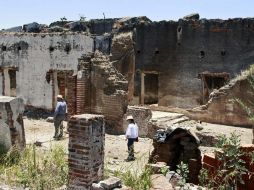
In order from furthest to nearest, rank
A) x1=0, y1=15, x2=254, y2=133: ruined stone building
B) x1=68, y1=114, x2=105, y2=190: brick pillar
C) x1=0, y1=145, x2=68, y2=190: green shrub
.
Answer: x1=0, y1=15, x2=254, y2=133: ruined stone building, x1=0, y1=145, x2=68, y2=190: green shrub, x1=68, y1=114, x2=105, y2=190: brick pillar

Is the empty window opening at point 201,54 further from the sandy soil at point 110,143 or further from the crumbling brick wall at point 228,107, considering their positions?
the sandy soil at point 110,143

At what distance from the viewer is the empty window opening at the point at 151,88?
21453 millimetres

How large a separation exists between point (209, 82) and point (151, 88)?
4.10 meters

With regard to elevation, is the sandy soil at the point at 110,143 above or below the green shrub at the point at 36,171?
below

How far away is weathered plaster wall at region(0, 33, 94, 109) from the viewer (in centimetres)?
1630

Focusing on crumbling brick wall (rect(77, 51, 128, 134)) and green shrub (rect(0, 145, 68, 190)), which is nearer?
green shrub (rect(0, 145, 68, 190))

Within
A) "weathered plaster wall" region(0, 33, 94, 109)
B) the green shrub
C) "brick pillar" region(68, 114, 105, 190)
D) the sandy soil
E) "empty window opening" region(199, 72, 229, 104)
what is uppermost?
"weathered plaster wall" region(0, 33, 94, 109)

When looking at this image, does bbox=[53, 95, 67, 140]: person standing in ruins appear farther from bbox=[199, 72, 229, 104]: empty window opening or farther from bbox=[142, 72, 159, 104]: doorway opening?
bbox=[142, 72, 159, 104]: doorway opening

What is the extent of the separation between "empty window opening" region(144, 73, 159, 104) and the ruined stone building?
165 centimetres

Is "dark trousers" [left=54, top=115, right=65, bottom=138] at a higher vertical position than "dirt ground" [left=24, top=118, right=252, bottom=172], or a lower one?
higher

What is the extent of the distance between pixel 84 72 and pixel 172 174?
844 cm

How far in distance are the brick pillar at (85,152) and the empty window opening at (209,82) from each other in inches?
476

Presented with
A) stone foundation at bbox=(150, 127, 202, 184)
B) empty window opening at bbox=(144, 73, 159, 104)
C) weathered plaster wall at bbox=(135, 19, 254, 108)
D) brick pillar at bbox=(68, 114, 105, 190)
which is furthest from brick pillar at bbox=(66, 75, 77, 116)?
brick pillar at bbox=(68, 114, 105, 190)

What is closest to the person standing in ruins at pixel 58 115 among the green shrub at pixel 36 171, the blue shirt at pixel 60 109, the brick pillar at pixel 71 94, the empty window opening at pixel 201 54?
the blue shirt at pixel 60 109
